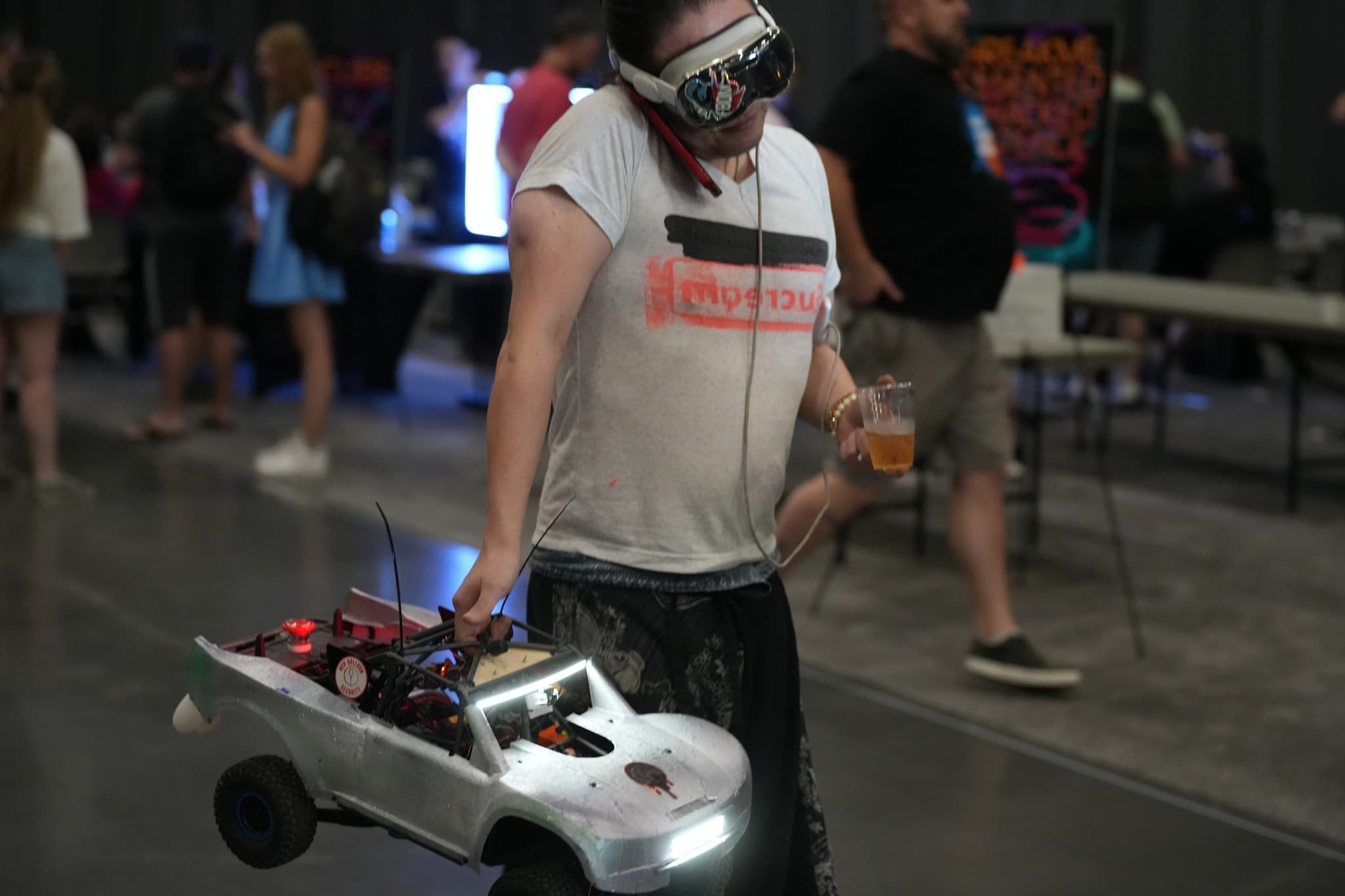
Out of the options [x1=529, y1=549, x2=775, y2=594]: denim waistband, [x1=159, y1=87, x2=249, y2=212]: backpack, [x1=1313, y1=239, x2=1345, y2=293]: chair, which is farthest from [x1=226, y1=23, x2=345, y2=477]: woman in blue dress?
[x1=1313, y1=239, x2=1345, y2=293]: chair

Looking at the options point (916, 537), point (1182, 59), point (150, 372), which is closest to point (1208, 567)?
point (916, 537)

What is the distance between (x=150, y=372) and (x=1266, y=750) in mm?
6533

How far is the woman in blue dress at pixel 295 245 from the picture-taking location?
592cm

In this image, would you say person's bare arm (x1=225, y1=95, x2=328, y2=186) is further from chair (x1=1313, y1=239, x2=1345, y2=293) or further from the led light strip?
chair (x1=1313, y1=239, x2=1345, y2=293)

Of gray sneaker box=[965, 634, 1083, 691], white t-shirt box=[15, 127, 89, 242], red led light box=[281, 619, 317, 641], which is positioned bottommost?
gray sneaker box=[965, 634, 1083, 691]

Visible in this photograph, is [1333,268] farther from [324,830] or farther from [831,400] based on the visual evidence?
[831,400]

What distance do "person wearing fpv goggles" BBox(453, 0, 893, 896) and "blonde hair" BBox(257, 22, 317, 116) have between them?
4.28 meters

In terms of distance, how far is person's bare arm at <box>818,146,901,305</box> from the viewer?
3658 mm

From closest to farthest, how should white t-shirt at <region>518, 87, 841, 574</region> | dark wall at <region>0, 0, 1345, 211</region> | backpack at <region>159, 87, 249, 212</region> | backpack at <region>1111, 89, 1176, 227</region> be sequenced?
white t-shirt at <region>518, 87, 841, 574</region> → backpack at <region>159, 87, 249, 212</region> → backpack at <region>1111, 89, 1176, 227</region> → dark wall at <region>0, 0, 1345, 211</region>

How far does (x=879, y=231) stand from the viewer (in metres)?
3.75

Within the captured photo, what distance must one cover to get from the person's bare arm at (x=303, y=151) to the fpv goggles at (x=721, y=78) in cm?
437

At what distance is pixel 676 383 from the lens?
72.8 inches

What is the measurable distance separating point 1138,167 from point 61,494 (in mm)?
5432

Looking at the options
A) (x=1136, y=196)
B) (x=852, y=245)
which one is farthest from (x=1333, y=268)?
(x=852, y=245)
